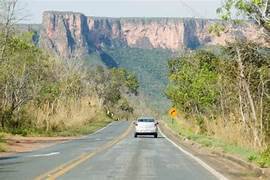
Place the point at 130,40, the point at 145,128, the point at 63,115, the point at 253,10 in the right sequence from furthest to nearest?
the point at 130,40 → the point at 63,115 → the point at 145,128 → the point at 253,10

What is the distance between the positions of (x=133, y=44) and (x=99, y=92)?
4375 centimetres

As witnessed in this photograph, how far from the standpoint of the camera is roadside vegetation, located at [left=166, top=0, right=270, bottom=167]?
17.8m

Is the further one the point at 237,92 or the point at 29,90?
the point at 29,90

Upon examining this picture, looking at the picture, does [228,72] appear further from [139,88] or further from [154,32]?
[154,32]

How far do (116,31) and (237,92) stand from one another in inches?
5141

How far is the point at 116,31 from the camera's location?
517 ft

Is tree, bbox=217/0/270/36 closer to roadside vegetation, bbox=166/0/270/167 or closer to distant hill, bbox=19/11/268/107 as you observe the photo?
roadside vegetation, bbox=166/0/270/167

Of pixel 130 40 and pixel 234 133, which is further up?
pixel 130 40

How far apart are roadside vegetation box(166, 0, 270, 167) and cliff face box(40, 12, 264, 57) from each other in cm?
8743

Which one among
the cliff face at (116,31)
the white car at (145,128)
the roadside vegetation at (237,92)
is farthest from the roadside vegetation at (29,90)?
the cliff face at (116,31)

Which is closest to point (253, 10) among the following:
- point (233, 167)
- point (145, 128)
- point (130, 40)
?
point (233, 167)

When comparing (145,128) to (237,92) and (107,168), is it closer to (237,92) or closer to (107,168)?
(237,92)

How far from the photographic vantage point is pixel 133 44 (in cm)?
15112

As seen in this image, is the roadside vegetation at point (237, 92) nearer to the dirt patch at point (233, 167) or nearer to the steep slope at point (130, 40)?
the dirt patch at point (233, 167)
